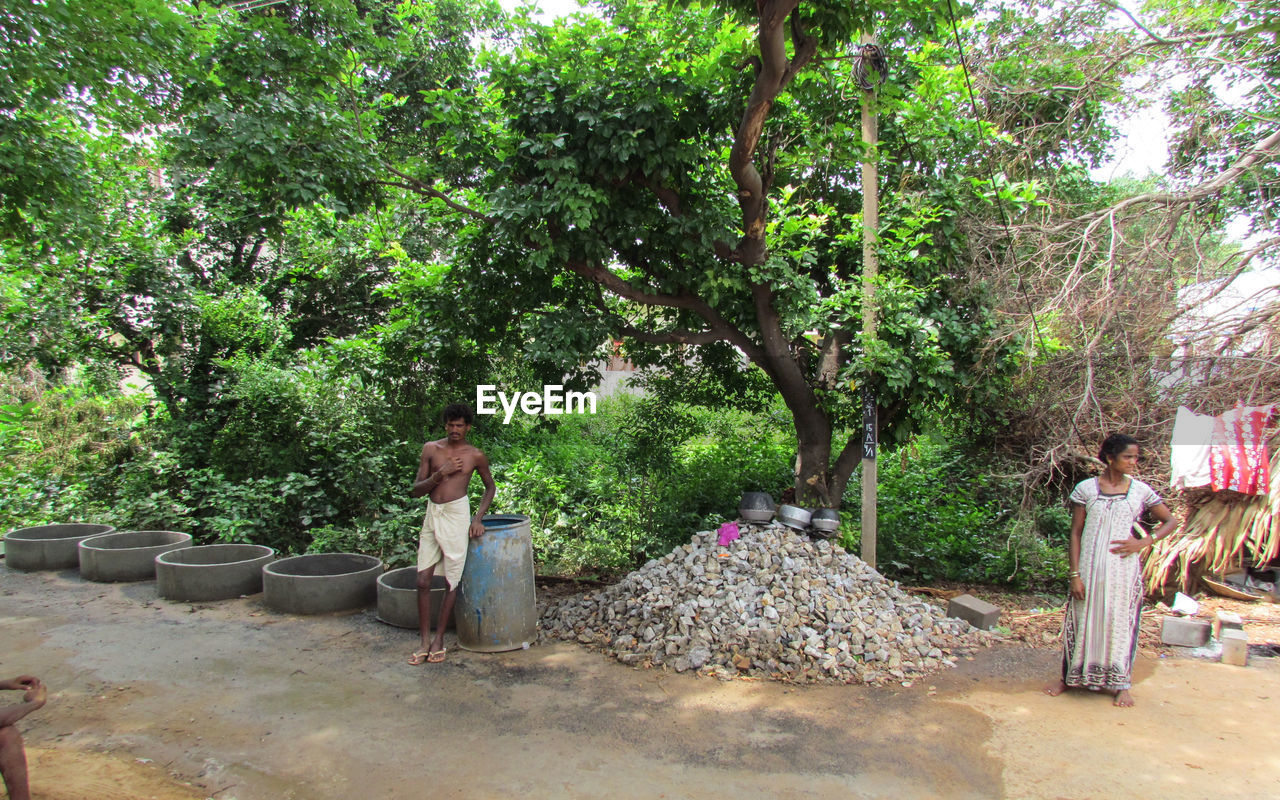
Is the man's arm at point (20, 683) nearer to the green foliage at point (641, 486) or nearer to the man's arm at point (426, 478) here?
the man's arm at point (426, 478)

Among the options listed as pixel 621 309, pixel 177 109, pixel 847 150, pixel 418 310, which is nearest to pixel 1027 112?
pixel 847 150

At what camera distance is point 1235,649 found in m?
5.13

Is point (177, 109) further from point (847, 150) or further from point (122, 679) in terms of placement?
point (847, 150)

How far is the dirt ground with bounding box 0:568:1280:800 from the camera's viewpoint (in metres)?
3.40

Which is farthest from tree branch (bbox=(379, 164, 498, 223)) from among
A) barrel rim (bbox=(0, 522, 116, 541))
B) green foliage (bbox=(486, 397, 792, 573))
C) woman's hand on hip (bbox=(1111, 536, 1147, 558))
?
woman's hand on hip (bbox=(1111, 536, 1147, 558))

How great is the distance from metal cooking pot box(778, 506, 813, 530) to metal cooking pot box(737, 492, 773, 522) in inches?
5.0

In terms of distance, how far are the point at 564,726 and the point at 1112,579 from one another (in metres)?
3.36

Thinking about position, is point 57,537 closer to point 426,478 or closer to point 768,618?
point 426,478

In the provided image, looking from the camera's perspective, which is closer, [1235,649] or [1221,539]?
[1235,649]

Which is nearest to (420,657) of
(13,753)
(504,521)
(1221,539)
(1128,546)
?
(504,521)

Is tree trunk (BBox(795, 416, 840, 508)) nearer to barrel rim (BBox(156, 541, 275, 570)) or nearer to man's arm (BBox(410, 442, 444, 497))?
man's arm (BBox(410, 442, 444, 497))

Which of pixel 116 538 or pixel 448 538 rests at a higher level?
pixel 448 538

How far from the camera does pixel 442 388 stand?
28.7 feet

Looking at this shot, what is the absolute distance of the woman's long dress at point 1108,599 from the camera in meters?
4.40
